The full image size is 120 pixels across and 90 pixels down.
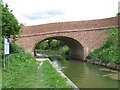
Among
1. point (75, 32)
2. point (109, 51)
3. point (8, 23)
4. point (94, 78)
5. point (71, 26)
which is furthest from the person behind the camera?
point (75, 32)

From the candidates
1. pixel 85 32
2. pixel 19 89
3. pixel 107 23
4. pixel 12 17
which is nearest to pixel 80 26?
pixel 85 32

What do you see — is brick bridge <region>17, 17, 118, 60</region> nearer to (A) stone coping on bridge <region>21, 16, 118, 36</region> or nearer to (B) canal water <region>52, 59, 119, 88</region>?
(A) stone coping on bridge <region>21, 16, 118, 36</region>

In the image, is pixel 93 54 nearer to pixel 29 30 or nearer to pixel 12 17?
pixel 29 30

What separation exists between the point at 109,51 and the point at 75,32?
19.0 ft

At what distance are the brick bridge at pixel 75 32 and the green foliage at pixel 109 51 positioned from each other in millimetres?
875

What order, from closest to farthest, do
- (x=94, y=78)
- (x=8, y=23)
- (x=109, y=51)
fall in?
(x=94, y=78) < (x=8, y=23) < (x=109, y=51)

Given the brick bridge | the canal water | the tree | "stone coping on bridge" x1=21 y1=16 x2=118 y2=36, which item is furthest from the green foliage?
the tree

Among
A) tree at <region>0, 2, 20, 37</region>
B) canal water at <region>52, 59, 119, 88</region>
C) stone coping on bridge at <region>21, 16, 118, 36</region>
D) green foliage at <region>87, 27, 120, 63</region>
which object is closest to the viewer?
canal water at <region>52, 59, 119, 88</region>

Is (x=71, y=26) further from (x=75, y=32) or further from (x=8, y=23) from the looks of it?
(x=8, y=23)

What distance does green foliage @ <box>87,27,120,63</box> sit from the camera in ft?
65.9

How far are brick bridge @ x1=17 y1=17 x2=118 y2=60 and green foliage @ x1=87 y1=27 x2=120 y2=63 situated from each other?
34.4 inches

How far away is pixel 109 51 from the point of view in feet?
71.5

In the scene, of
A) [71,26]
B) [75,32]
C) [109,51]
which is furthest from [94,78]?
[75,32]

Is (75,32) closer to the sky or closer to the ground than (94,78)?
closer to the sky
